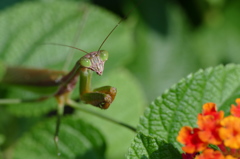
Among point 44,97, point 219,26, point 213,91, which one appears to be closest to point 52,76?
point 44,97

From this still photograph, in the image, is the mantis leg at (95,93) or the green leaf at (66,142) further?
the green leaf at (66,142)

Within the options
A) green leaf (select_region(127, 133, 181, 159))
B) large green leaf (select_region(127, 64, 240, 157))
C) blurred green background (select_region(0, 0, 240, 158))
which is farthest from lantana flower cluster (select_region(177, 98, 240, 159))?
blurred green background (select_region(0, 0, 240, 158))

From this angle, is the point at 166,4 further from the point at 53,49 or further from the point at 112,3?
the point at 53,49

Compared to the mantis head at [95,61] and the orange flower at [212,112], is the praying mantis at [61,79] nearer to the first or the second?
the mantis head at [95,61]

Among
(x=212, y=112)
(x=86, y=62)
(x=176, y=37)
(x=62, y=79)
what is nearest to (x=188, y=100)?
(x=212, y=112)

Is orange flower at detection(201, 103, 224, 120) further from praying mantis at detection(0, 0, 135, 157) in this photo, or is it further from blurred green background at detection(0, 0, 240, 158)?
blurred green background at detection(0, 0, 240, 158)

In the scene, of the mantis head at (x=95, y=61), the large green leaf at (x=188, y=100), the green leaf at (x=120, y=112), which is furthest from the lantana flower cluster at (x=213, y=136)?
the green leaf at (x=120, y=112)
